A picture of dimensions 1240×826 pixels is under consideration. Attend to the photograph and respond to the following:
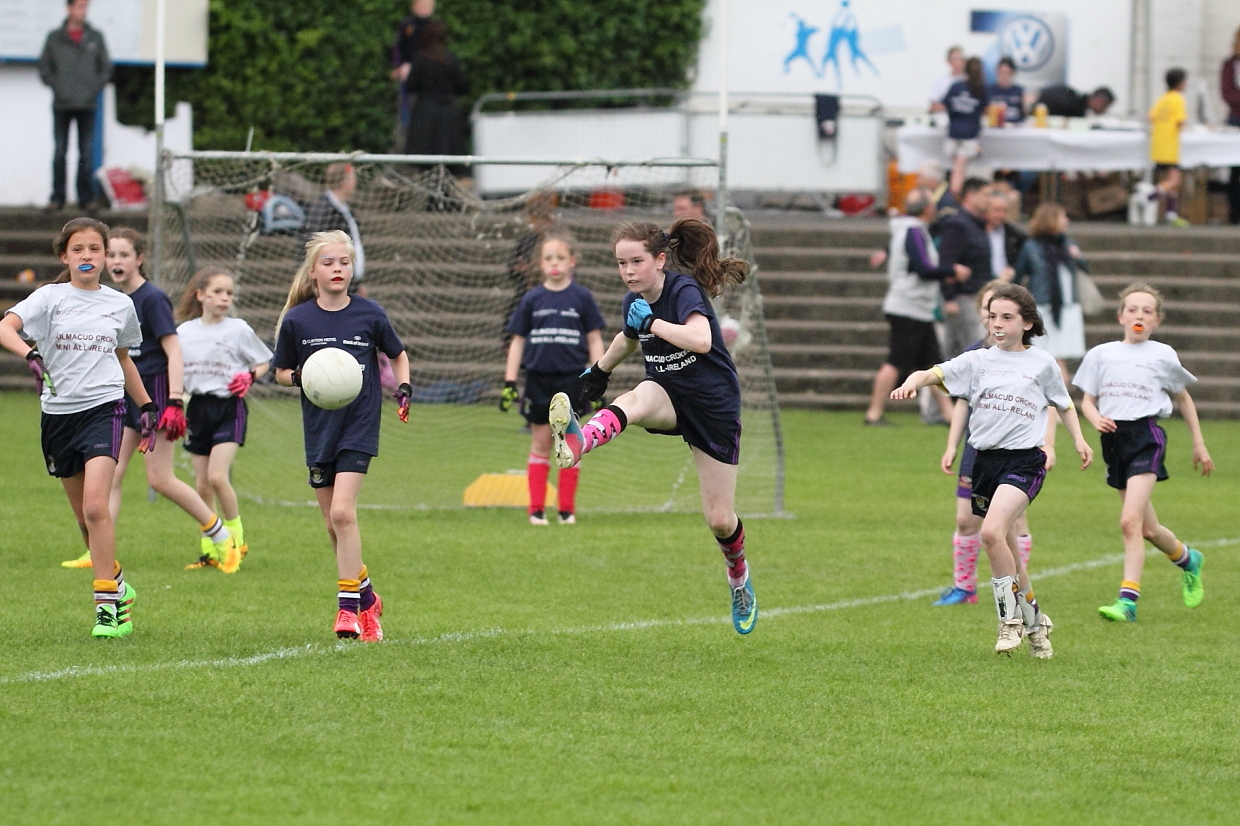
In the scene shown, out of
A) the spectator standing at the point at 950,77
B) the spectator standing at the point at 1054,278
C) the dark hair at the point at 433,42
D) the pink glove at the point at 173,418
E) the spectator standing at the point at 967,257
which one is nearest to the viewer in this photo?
the pink glove at the point at 173,418

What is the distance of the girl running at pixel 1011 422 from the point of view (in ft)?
26.8

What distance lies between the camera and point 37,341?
8133mm

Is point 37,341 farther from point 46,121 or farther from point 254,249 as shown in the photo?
point 46,121

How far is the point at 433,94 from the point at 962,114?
6.50m

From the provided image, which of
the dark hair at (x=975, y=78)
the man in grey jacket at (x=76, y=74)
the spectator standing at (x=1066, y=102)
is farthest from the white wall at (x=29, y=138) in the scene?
the spectator standing at (x=1066, y=102)

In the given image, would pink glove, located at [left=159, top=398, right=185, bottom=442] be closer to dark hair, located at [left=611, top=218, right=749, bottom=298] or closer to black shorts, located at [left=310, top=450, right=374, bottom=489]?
black shorts, located at [left=310, top=450, right=374, bottom=489]

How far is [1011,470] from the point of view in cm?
830

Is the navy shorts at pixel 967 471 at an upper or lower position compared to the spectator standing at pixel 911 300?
lower

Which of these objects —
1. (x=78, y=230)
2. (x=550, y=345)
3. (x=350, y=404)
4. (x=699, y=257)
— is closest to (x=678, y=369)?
(x=699, y=257)

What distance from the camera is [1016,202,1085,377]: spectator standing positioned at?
56.1 ft

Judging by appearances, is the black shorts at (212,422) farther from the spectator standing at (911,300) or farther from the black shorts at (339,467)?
the spectator standing at (911,300)

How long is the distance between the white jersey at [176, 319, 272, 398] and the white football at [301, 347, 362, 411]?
117 inches

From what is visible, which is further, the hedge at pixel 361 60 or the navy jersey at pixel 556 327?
the hedge at pixel 361 60

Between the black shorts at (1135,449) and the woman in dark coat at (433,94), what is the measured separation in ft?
41.9
